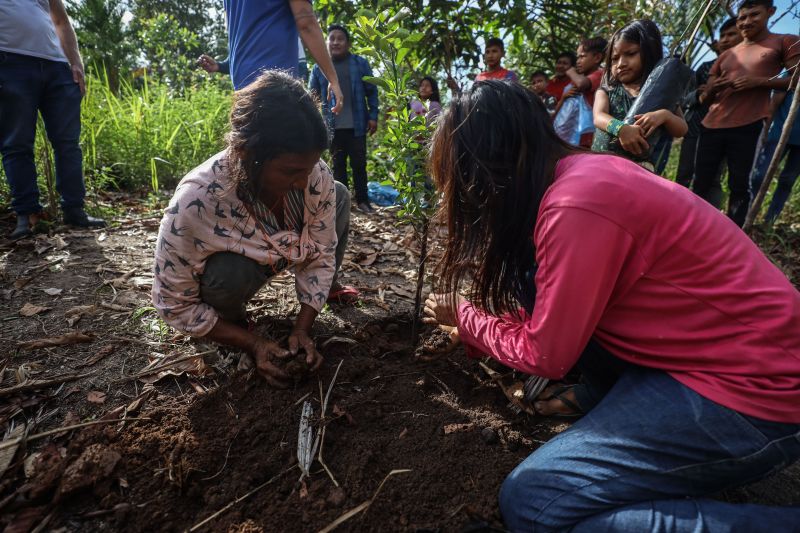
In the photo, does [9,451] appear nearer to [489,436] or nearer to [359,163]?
[489,436]

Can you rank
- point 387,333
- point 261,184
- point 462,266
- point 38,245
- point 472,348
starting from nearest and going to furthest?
point 462,266 → point 261,184 → point 472,348 → point 387,333 → point 38,245

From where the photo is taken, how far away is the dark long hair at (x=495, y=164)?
1.22 meters

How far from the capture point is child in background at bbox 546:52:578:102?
498 cm

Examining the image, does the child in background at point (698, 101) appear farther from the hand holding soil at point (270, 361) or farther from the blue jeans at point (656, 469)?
the hand holding soil at point (270, 361)

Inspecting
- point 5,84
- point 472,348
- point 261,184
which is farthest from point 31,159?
point 472,348

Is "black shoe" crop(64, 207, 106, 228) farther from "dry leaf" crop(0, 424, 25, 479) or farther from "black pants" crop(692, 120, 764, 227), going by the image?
"black pants" crop(692, 120, 764, 227)

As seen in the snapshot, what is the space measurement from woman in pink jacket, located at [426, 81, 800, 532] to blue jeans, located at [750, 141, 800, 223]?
3.44 metres

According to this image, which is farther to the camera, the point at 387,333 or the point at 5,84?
the point at 5,84

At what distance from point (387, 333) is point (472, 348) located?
26.5 inches

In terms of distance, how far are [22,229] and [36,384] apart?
195 centimetres

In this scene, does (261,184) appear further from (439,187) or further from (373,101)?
(373,101)

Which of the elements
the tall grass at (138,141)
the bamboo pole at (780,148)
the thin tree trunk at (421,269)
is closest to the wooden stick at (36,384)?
the thin tree trunk at (421,269)

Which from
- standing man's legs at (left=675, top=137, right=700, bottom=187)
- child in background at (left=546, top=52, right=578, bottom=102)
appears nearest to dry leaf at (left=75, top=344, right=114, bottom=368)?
child in background at (left=546, top=52, right=578, bottom=102)

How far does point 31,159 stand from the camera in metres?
3.09
